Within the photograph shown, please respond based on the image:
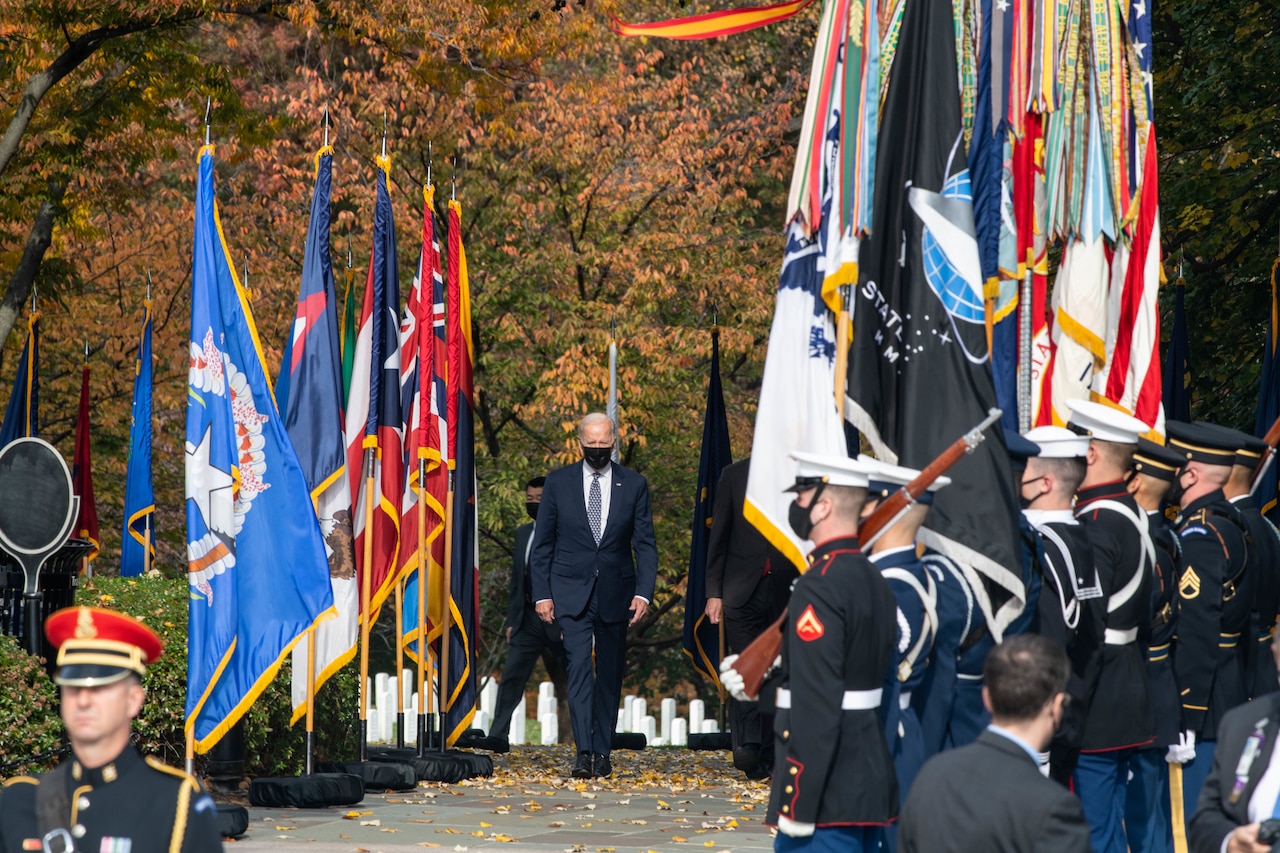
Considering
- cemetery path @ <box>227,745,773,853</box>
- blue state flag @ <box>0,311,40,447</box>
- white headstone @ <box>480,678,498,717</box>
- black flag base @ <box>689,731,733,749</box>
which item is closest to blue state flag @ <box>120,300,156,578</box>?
blue state flag @ <box>0,311,40,447</box>

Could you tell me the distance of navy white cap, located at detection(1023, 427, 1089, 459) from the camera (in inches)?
269

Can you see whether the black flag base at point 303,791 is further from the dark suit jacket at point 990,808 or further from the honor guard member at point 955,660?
the dark suit jacket at point 990,808

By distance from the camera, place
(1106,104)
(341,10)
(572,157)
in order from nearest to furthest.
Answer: (1106,104), (341,10), (572,157)

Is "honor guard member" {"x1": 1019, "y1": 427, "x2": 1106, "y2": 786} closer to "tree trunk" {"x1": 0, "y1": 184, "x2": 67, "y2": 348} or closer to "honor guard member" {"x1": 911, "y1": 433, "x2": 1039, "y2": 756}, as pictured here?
"honor guard member" {"x1": 911, "y1": 433, "x2": 1039, "y2": 756}

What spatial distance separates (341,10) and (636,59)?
8.10 m

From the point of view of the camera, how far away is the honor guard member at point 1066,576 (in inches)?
261

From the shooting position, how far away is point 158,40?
51.5ft

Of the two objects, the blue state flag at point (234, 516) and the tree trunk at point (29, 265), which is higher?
the tree trunk at point (29, 265)

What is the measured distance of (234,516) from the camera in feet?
28.9

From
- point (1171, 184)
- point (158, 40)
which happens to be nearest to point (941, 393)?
point (1171, 184)

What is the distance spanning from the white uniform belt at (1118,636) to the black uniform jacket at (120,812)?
426 centimetres

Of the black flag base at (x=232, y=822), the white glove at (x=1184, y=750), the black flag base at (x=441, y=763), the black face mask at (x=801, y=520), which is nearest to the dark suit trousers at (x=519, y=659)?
the black flag base at (x=441, y=763)

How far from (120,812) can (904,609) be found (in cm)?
269

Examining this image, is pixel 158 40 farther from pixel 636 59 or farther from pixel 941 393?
pixel 941 393
